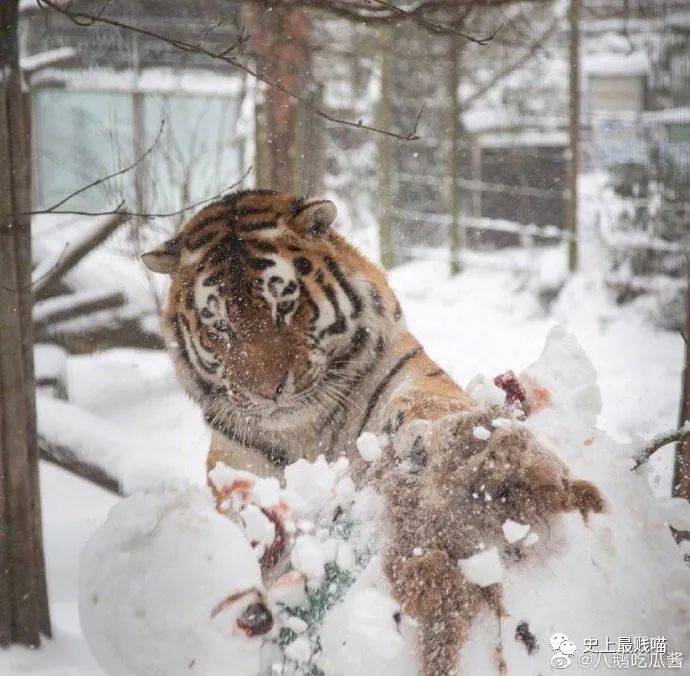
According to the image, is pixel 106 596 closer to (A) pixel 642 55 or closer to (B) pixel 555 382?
(B) pixel 555 382

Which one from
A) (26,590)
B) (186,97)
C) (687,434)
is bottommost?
(26,590)

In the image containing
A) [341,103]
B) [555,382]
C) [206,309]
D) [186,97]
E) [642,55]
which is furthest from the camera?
[341,103]

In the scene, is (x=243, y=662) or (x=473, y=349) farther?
(x=473, y=349)

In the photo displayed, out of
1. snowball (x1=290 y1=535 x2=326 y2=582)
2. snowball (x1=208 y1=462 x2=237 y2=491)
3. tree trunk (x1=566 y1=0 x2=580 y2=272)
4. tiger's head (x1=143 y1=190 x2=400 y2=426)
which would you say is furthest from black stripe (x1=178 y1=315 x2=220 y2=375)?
tree trunk (x1=566 y1=0 x2=580 y2=272)

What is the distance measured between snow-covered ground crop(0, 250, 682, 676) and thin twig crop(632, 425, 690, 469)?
0.01 metres

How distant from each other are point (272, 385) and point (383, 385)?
118 millimetres

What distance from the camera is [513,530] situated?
1.90 feet

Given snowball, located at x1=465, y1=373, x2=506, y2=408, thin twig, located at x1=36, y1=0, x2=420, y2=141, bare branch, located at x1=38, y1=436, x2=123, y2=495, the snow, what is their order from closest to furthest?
snowball, located at x1=465, y1=373, x2=506, y2=408 < thin twig, located at x1=36, y1=0, x2=420, y2=141 < bare branch, located at x1=38, y1=436, x2=123, y2=495 < the snow

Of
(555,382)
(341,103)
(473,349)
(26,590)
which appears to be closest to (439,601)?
(555,382)

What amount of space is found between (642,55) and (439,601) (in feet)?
2.54

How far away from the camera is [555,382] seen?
73 centimetres

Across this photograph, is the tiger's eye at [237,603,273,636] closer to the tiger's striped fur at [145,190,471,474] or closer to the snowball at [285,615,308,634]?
the snowball at [285,615,308,634]

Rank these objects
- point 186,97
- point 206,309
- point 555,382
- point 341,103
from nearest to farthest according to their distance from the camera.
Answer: point 555,382 < point 206,309 < point 186,97 < point 341,103

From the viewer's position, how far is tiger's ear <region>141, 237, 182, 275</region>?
0.87 metres
